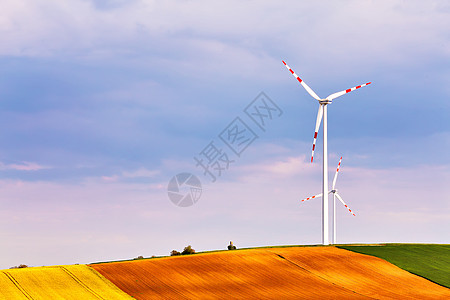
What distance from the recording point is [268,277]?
58844mm

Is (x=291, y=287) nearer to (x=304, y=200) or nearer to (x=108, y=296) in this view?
(x=108, y=296)

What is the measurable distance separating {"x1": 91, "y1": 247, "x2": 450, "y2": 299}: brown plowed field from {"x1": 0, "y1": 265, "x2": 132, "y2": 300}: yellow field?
155 centimetres

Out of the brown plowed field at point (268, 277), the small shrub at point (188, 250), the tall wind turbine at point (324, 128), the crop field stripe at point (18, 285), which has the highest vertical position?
the tall wind turbine at point (324, 128)

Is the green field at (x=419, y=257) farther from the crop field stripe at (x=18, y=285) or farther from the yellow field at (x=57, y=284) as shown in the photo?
the crop field stripe at (x=18, y=285)

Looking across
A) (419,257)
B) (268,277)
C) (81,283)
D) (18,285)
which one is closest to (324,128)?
(419,257)

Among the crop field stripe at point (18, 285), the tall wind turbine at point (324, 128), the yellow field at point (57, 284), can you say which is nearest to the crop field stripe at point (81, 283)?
the yellow field at point (57, 284)

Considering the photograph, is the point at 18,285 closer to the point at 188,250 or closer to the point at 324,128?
the point at 188,250

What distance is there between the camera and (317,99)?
78625mm

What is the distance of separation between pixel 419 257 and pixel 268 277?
29929 mm

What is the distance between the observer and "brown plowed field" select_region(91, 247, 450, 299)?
174ft

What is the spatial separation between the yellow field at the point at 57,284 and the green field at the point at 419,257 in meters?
35.5

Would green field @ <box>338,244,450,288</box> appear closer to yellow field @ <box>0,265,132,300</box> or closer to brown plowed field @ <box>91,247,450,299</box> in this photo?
brown plowed field @ <box>91,247,450,299</box>

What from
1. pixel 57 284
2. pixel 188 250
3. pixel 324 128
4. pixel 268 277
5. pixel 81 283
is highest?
pixel 324 128

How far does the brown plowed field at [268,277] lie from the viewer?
5297cm
